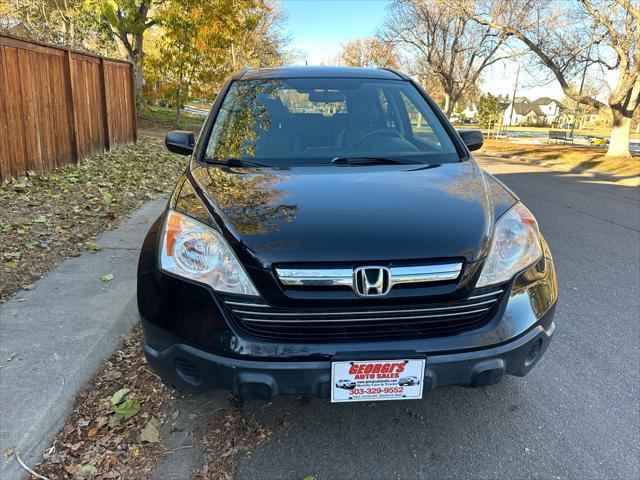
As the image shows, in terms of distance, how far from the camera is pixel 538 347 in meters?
2.05

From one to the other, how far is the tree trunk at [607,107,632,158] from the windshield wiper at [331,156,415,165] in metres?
17.9

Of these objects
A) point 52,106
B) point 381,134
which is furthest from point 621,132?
point 381,134

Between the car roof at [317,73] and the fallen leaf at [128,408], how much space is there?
2238 millimetres

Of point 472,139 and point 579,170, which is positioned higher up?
point 472,139

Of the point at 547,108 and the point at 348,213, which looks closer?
the point at 348,213

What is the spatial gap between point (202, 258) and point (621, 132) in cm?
1948

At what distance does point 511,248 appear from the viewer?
2062 millimetres

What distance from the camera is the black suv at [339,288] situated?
1.82 meters

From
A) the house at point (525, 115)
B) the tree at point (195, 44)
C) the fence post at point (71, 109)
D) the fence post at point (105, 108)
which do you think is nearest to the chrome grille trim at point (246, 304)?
the fence post at point (71, 109)

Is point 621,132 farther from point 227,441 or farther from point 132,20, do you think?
point 227,441

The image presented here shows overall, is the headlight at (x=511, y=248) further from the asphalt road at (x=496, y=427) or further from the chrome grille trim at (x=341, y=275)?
the asphalt road at (x=496, y=427)

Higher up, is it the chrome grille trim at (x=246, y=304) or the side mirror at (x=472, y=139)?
the side mirror at (x=472, y=139)

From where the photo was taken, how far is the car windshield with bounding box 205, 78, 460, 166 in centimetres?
286

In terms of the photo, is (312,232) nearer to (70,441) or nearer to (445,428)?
(445,428)
